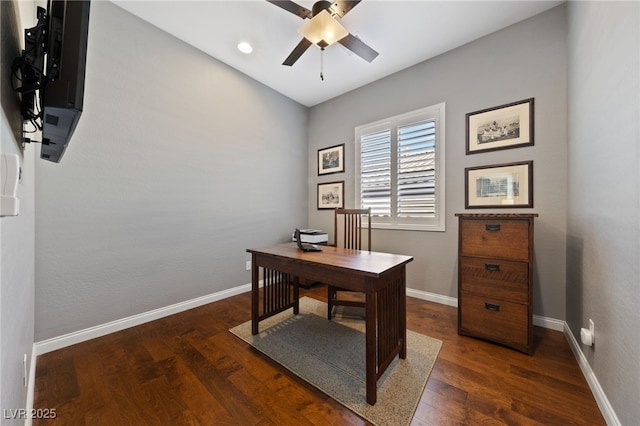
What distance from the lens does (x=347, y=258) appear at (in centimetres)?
174

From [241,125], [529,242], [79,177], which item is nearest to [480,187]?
[529,242]

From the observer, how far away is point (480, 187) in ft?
7.89

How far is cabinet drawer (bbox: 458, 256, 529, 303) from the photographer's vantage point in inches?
70.1

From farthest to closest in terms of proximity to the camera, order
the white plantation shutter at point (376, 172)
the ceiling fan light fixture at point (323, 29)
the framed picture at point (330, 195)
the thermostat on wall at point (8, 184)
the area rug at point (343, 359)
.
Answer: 1. the framed picture at point (330, 195)
2. the white plantation shutter at point (376, 172)
3. the ceiling fan light fixture at point (323, 29)
4. the area rug at point (343, 359)
5. the thermostat on wall at point (8, 184)

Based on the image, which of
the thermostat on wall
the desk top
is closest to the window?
the desk top

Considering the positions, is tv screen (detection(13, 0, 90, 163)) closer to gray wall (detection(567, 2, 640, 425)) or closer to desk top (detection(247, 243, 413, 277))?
desk top (detection(247, 243, 413, 277))

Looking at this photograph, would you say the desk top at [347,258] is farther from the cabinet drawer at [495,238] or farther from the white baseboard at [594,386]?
the white baseboard at [594,386]

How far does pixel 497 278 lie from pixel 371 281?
122cm

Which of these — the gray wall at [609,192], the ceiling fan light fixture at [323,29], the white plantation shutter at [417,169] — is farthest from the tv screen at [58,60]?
the white plantation shutter at [417,169]

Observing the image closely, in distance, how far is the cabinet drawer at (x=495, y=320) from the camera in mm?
1773

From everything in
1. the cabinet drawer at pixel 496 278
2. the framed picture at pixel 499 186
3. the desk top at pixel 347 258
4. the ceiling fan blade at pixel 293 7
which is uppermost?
the ceiling fan blade at pixel 293 7

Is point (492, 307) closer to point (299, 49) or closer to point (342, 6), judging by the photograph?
point (342, 6)

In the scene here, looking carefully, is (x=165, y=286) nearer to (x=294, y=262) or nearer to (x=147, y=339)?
(x=147, y=339)

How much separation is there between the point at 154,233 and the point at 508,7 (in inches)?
151
